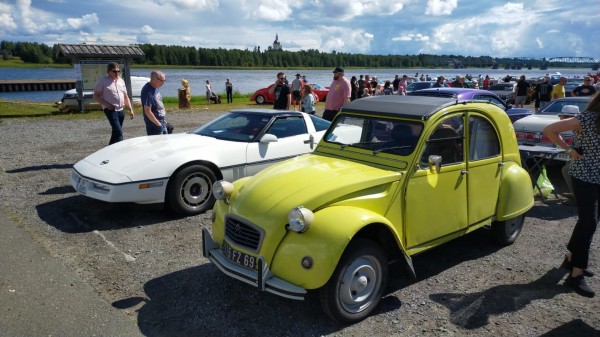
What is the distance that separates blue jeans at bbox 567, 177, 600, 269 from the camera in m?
4.03

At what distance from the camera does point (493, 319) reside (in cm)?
374

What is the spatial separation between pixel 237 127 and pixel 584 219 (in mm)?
4798

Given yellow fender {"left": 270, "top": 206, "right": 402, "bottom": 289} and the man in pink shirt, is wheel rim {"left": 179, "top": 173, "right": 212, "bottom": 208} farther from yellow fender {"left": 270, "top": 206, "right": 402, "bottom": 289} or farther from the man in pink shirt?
the man in pink shirt

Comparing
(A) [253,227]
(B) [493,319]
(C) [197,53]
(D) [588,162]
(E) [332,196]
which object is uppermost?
(C) [197,53]

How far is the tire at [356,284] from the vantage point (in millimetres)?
3447

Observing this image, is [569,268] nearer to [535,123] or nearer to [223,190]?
[223,190]

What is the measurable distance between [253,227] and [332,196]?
713 millimetres

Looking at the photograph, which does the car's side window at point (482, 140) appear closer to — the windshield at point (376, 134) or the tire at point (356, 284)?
the windshield at point (376, 134)

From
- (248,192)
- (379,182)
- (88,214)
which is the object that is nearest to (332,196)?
(379,182)

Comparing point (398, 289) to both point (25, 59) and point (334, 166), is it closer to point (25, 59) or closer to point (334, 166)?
point (334, 166)

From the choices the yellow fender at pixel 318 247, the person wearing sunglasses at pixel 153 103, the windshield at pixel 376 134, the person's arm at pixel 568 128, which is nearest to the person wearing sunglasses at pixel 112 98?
the person wearing sunglasses at pixel 153 103

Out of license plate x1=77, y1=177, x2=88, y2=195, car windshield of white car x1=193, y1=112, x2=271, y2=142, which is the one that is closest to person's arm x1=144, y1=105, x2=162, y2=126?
car windshield of white car x1=193, y1=112, x2=271, y2=142

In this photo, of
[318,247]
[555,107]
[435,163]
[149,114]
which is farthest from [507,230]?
[555,107]

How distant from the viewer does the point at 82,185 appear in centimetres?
584
